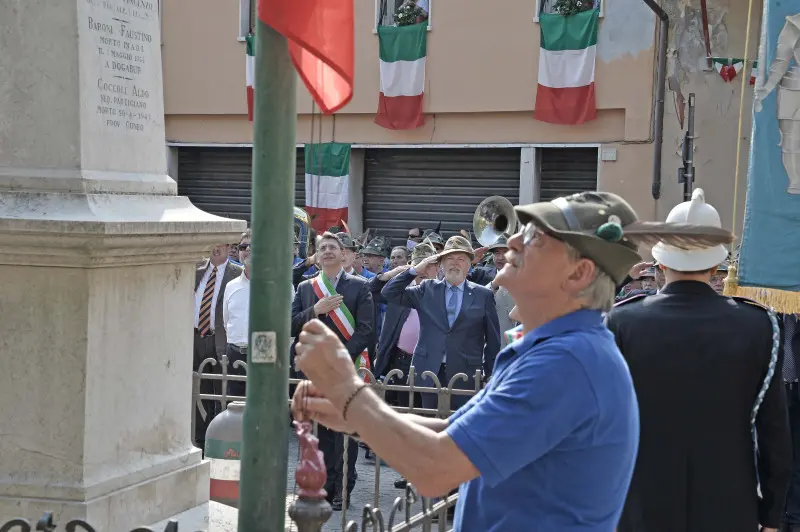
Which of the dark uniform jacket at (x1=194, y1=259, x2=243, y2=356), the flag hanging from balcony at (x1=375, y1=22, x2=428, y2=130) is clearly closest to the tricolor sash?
the dark uniform jacket at (x1=194, y1=259, x2=243, y2=356)

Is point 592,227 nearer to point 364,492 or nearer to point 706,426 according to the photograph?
point 706,426

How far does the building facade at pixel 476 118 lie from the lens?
16.1 meters

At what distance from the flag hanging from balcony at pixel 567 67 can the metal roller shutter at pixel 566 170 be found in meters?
0.81

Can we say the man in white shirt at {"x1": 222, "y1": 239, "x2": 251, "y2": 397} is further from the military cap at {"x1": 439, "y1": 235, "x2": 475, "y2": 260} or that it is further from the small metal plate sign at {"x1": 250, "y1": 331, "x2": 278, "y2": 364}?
the small metal plate sign at {"x1": 250, "y1": 331, "x2": 278, "y2": 364}

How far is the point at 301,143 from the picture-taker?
20.1m

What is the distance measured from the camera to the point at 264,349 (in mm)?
2992

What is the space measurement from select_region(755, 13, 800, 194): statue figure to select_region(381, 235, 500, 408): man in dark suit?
2.42 m

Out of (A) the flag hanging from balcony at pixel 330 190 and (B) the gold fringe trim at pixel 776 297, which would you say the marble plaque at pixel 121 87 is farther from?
(A) the flag hanging from balcony at pixel 330 190

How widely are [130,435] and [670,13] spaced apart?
46.3ft

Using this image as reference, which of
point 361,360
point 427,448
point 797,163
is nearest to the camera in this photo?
point 427,448

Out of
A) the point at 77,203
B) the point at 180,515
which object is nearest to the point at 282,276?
the point at 77,203

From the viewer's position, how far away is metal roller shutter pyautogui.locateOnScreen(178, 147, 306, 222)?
798 inches

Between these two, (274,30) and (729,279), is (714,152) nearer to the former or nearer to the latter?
(729,279)

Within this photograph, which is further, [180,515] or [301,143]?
[301,143]
